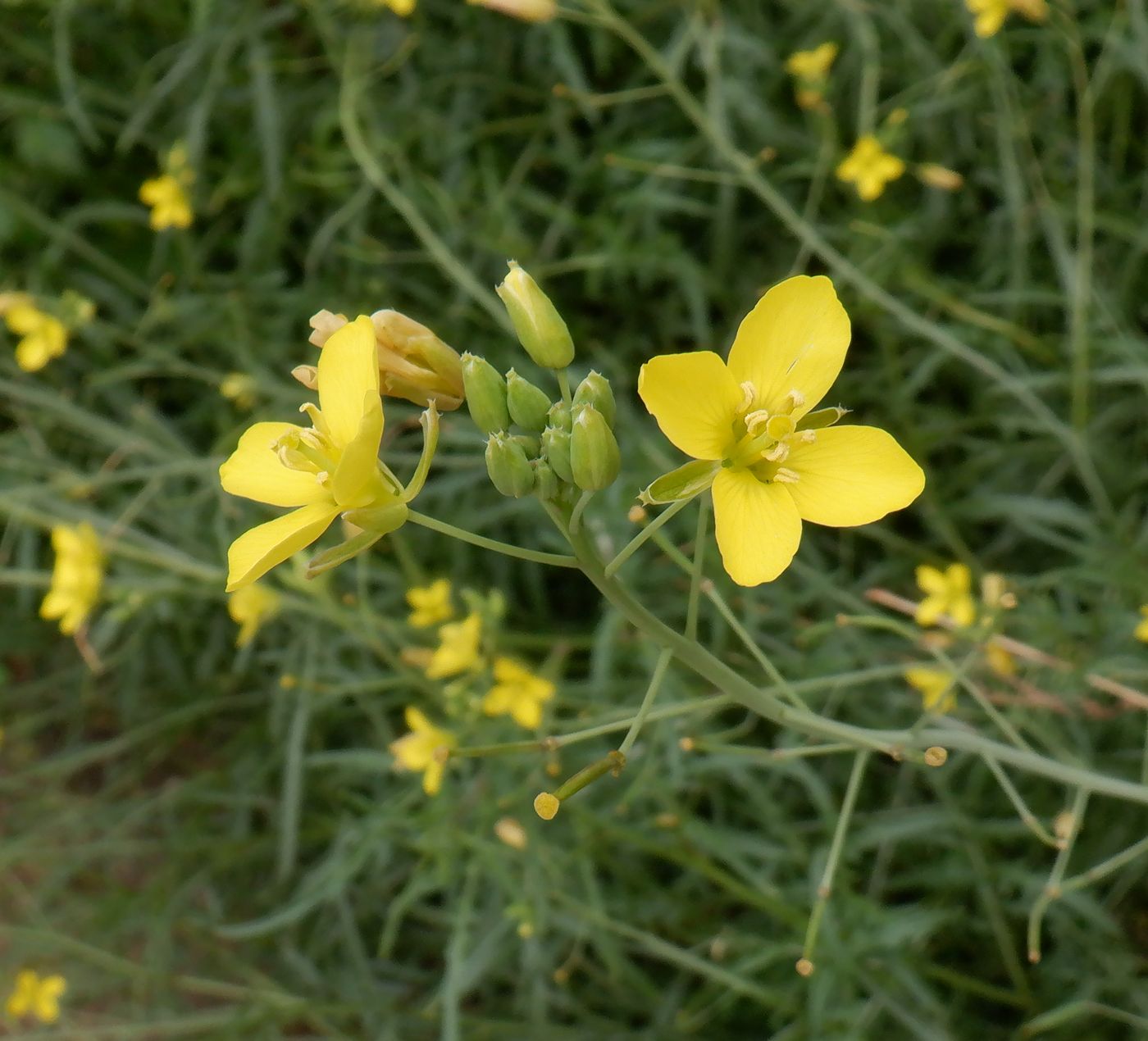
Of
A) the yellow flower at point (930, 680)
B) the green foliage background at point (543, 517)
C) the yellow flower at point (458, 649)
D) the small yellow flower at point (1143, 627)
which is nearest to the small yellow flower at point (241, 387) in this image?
the green foliage background at point (543, 517)

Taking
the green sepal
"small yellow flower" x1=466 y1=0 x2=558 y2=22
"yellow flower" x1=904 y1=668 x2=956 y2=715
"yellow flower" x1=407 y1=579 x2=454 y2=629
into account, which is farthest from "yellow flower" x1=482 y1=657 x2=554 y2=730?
"small yellow flower" x1=466 y1=0 x2=558 y2=22

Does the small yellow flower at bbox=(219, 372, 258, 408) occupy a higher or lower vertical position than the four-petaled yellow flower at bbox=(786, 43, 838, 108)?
lower

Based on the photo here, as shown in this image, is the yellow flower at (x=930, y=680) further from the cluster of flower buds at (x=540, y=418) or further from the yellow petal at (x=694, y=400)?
the cluster of flower buds at (x=540, y=418)

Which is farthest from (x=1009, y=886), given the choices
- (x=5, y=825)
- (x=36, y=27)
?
(x=36, y=27)

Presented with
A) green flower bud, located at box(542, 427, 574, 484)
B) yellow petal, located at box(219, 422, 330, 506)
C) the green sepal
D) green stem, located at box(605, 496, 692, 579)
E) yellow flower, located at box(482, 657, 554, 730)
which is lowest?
yellow flower, located at box(482, 657, 554, 730)

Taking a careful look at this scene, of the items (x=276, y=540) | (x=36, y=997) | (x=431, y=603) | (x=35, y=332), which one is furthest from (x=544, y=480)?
(x=36, y=997)

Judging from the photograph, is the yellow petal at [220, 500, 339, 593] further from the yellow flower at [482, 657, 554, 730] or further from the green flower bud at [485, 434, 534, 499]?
the yellow flower at [482, 657, 554, 730]

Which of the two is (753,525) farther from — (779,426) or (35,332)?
(35,332)
